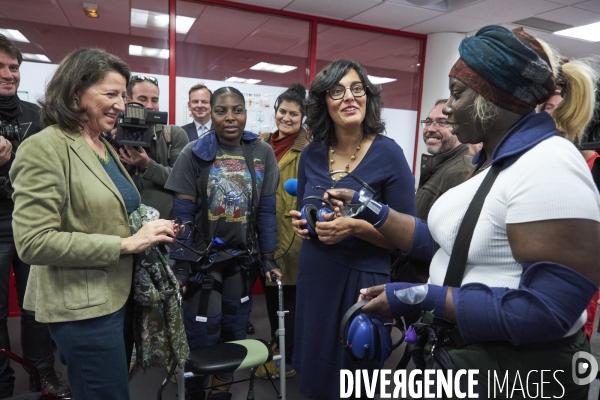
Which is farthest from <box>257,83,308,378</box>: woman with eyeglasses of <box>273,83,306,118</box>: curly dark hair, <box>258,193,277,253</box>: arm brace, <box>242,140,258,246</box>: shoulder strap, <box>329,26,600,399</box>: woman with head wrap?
<box>329,26,600,399</box>: woman with head wrap

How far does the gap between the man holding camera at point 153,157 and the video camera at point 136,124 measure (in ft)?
0.28

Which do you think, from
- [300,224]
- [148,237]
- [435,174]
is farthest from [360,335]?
[435,174]

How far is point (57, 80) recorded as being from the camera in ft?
4.44

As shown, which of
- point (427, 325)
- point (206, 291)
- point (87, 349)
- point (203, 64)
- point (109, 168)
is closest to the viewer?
point (427, 325)

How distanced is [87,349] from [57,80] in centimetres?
89

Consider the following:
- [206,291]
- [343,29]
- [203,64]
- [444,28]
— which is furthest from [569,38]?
[206,291]

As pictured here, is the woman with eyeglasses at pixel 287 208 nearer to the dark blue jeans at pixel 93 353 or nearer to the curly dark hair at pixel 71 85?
the dark blue jeans at pixel 93 353

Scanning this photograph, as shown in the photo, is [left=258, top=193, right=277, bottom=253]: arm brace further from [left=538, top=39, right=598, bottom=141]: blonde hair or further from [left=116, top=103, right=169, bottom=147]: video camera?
[left=538, top=39, right=598, bottom=141]: blonde hair

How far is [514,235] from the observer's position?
32.6 inches

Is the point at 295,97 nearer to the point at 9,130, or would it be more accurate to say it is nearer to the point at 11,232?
the point at 9,130

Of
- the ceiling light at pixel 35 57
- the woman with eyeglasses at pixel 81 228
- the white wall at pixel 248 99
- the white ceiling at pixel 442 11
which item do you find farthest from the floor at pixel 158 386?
the white ceiling at pixel 442 11

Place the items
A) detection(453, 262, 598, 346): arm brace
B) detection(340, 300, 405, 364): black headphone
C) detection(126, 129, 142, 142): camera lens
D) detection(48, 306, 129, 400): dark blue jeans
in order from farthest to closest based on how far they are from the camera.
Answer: detection(126, 129, 142, 142): camera lens
detection(48, 306, 129, 400): dark blue jeans
detection(340, 300, 405, 364): black headphone
detection(453, 262, 598, 346): arm brace

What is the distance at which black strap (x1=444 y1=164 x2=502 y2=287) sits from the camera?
91 cm

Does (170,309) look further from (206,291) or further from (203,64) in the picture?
(203,64)
